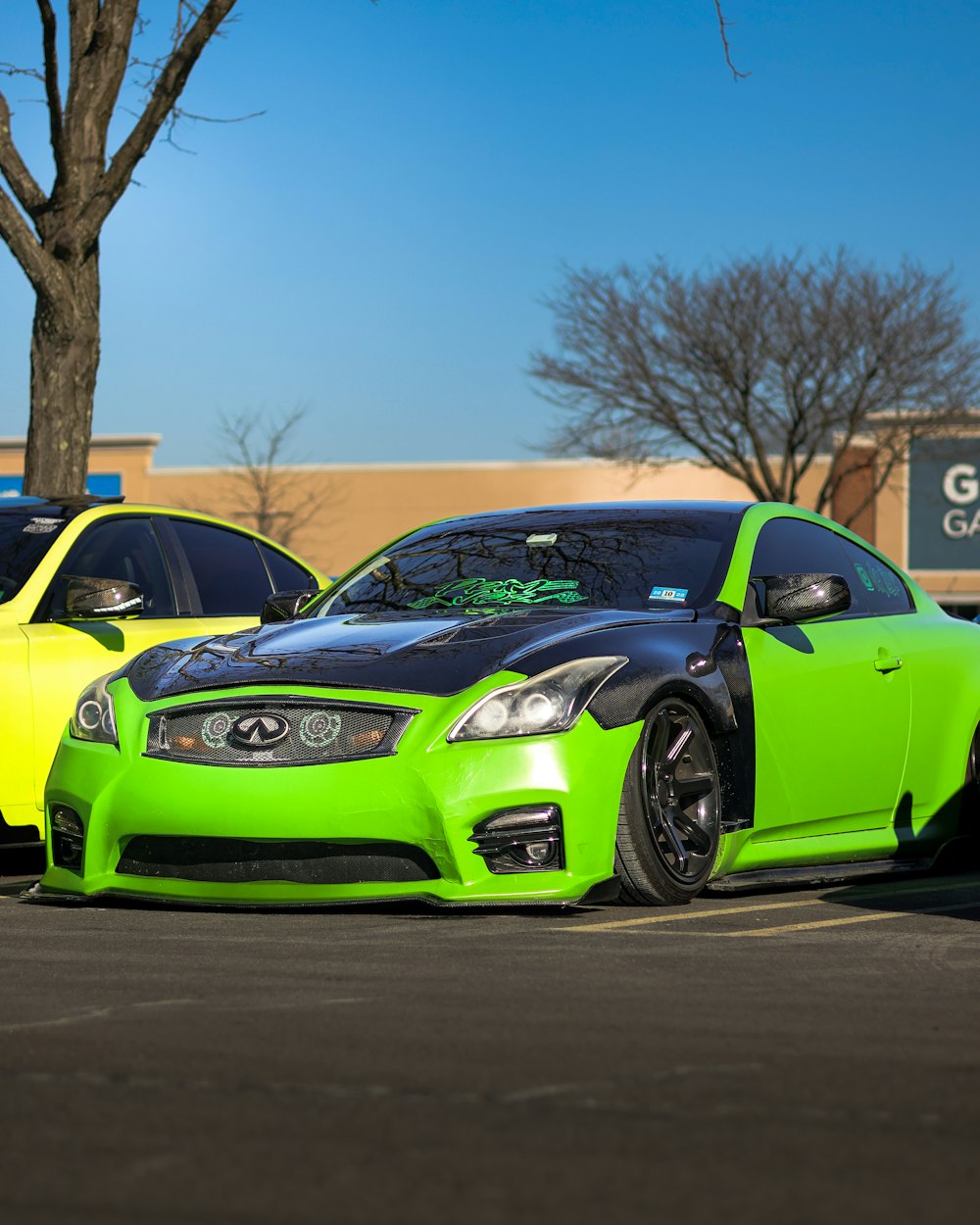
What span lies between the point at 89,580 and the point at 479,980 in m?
3.61

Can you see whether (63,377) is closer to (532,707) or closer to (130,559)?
(130,559)

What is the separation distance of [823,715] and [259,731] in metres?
2.15

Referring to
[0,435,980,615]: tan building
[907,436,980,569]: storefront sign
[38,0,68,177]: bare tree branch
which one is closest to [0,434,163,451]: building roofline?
[0,435,980,615]: tan building

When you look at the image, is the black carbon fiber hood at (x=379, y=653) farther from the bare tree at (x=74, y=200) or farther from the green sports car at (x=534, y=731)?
the bare tree at (x=74, y=200)

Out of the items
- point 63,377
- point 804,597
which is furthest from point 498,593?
point 63,377

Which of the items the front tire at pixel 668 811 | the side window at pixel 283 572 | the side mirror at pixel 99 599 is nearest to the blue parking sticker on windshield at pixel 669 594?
the front tire at pixel 668 811

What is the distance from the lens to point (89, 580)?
780cm

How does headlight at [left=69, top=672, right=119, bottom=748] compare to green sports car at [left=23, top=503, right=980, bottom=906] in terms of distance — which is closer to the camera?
green sports car at [left=23, top=503, right=980, bottom=906]

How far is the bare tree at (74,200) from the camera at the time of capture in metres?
12.9

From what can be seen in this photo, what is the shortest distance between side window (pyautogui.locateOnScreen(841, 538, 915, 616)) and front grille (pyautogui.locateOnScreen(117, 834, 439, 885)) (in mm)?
2701

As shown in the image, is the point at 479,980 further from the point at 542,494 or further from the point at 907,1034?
the point at 542,494

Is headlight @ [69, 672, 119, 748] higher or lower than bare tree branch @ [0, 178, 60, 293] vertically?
lower

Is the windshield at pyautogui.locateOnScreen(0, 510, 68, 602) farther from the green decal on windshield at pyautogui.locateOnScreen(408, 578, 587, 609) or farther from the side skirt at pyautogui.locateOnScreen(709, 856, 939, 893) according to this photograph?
the side skirt at pyautogui.locateOnScreen(709, 856, 939, 893)

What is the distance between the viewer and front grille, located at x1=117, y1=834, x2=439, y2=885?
5.72m
